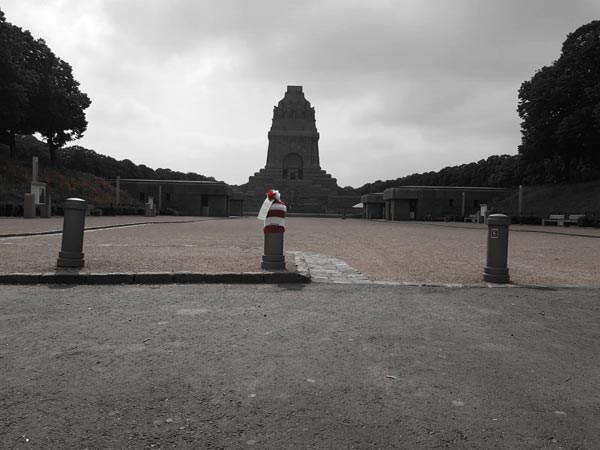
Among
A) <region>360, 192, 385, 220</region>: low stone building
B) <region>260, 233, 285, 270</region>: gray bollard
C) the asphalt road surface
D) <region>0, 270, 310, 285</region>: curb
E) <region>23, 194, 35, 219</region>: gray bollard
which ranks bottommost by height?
the asphalt road surface

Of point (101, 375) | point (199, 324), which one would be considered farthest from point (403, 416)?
point (199, 324)

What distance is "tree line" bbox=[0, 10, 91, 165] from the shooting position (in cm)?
3212

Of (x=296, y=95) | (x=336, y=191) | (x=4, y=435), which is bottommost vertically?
(x=4, y=435)

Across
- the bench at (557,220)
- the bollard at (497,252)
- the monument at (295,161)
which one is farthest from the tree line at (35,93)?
the bench at (557,220)

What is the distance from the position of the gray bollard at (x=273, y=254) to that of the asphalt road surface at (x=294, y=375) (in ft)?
6.47

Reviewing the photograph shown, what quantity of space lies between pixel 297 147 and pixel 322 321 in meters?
74.1

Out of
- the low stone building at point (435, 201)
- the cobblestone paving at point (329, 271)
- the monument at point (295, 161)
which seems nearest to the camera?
the cobblestone paving at point (329, 271)

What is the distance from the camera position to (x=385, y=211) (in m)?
52.9

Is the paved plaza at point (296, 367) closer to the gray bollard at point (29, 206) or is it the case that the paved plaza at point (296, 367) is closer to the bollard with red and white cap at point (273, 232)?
the bollard with red and white cap at point (273, 232)

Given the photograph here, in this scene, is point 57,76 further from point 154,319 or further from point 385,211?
point 154,319

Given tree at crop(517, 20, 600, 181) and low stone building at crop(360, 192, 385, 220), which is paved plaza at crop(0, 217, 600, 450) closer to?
tree at crop(517, 20, 600, 181)

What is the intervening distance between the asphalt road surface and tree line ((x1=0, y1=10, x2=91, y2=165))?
3388 cm

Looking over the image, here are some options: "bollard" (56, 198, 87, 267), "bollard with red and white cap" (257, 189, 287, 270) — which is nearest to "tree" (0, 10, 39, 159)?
"bollard" (56, 198, 87, 267)

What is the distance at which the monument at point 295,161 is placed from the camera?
68.5 meters
